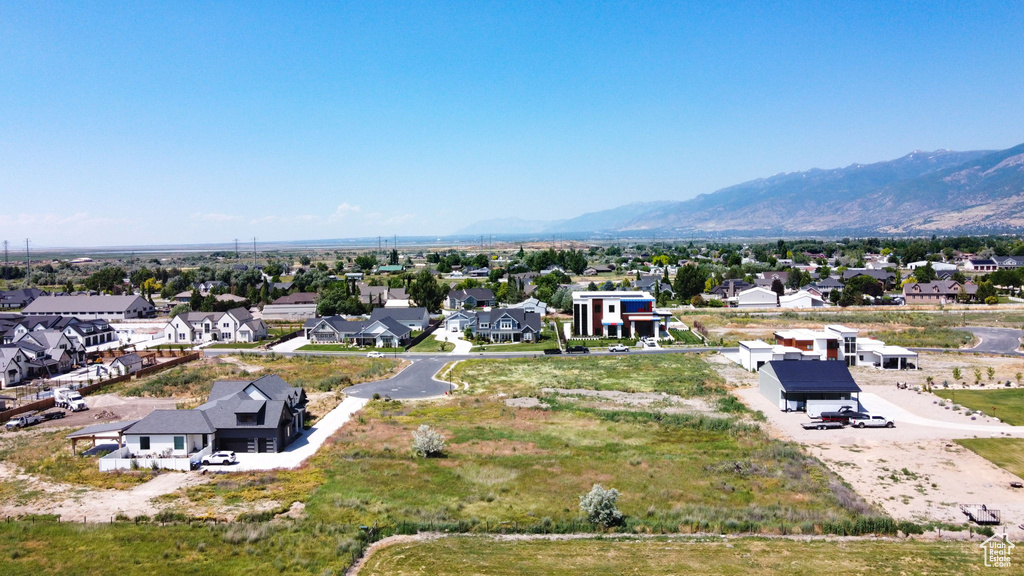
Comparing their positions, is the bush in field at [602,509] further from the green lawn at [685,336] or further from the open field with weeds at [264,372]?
the green lawn at [685,336]

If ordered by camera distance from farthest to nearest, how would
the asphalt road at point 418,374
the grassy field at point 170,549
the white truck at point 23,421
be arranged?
1. the asphalt road at point 418,374
2. the white truck at point 23,421
3. the grassy field at point 170,549

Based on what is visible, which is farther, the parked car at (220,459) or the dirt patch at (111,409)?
the dirt patch at (111,409)

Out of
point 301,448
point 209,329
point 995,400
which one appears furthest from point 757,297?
point 301,448

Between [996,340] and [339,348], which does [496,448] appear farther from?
[996,340]

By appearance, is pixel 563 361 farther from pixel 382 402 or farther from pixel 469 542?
pixel 469 542

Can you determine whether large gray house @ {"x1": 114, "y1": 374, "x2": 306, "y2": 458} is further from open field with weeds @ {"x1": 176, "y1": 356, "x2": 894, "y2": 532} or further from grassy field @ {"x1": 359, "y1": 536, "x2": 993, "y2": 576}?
grassy field @ {"x1": 359, "y1": 536, "x2": 993, "y2": 576}

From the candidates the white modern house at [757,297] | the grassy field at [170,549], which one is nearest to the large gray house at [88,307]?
the grassy field at [170,549]
